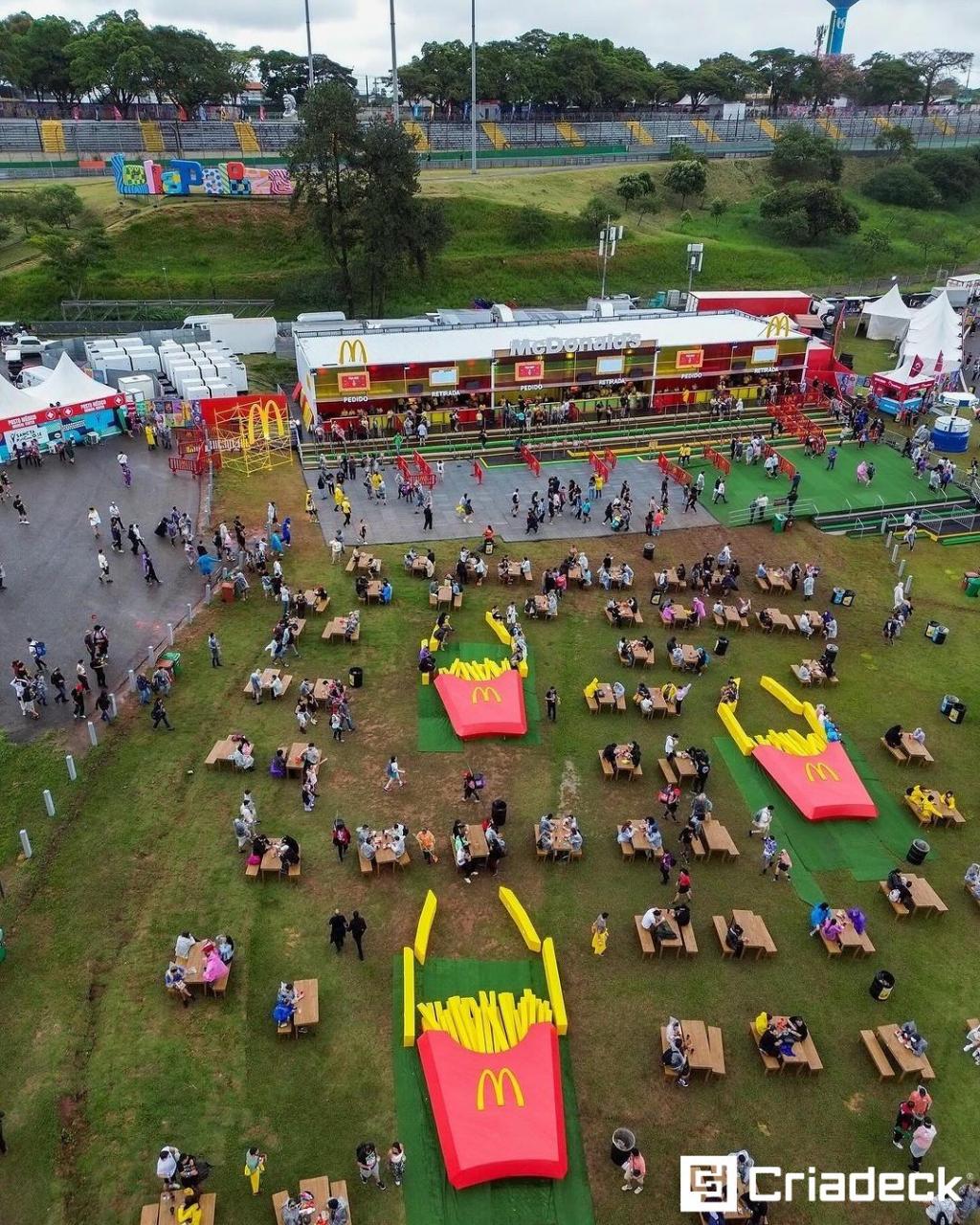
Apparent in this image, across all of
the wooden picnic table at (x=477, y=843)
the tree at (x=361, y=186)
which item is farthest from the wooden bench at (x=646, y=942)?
the tree at (x=361, y=186)

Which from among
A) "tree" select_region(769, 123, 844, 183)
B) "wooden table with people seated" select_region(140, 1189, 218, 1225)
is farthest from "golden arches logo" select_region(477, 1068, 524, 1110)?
"tree" select_region(769, 123, 844, 183)

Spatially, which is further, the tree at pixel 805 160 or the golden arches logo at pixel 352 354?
the tree at pixel 805 160

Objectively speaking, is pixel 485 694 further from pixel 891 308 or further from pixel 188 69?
pixel 188 69

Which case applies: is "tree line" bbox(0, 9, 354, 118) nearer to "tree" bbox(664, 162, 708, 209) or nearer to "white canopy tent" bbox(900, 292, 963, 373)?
"tree" bbox(664, 162, 708, 209)

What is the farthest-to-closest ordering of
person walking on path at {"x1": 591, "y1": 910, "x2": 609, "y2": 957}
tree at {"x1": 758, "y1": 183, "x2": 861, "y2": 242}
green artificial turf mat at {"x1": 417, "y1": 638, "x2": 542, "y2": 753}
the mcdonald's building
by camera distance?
tree at {"x1": 758, "y1": 183, "x2": 861, "y2": 242} → the mcdonald's building → green artificial turf mat at {"x1": 417, "y1": 638, "x2": 542, "y2": 753} → person walking on path at {"x1": 591, "y1": 910, "x2": 609, "y2": 957}

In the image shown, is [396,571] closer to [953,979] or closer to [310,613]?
[310,613]

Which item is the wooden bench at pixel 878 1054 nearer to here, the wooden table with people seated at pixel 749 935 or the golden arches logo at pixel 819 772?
the wooden table with people seated at pixel 749 935
